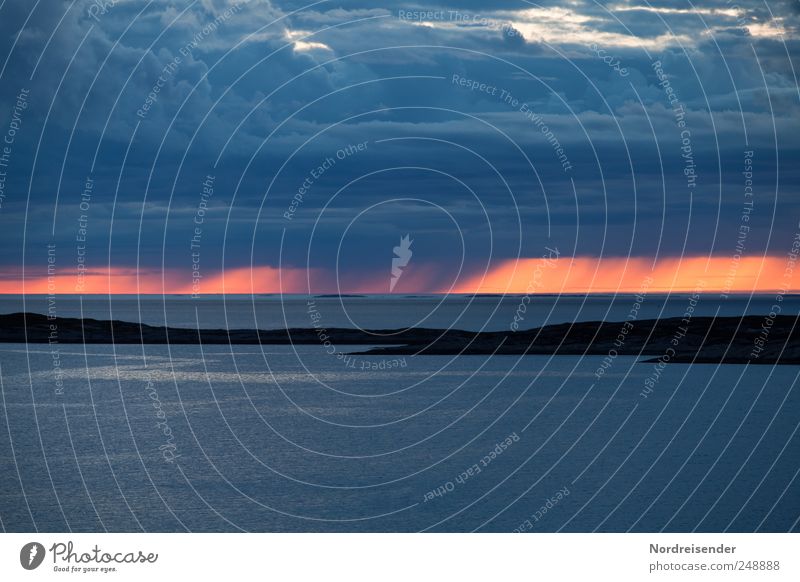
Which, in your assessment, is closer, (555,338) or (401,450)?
(401,450)

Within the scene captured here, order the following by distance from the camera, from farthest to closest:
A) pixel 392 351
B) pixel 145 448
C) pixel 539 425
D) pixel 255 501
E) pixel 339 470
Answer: pixel 392 351, pixel 539 425, pixel 145 448, pixel 339 470, pixel 255 501

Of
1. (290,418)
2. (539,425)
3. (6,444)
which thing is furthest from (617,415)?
(6,444)

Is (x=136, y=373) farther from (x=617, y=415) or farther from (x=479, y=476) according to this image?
(x=479, y=476)

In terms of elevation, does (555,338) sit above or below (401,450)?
below

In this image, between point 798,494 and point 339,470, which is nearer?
point 798,494

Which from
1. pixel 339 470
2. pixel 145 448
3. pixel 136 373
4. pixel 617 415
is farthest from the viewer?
pixel 136 373
